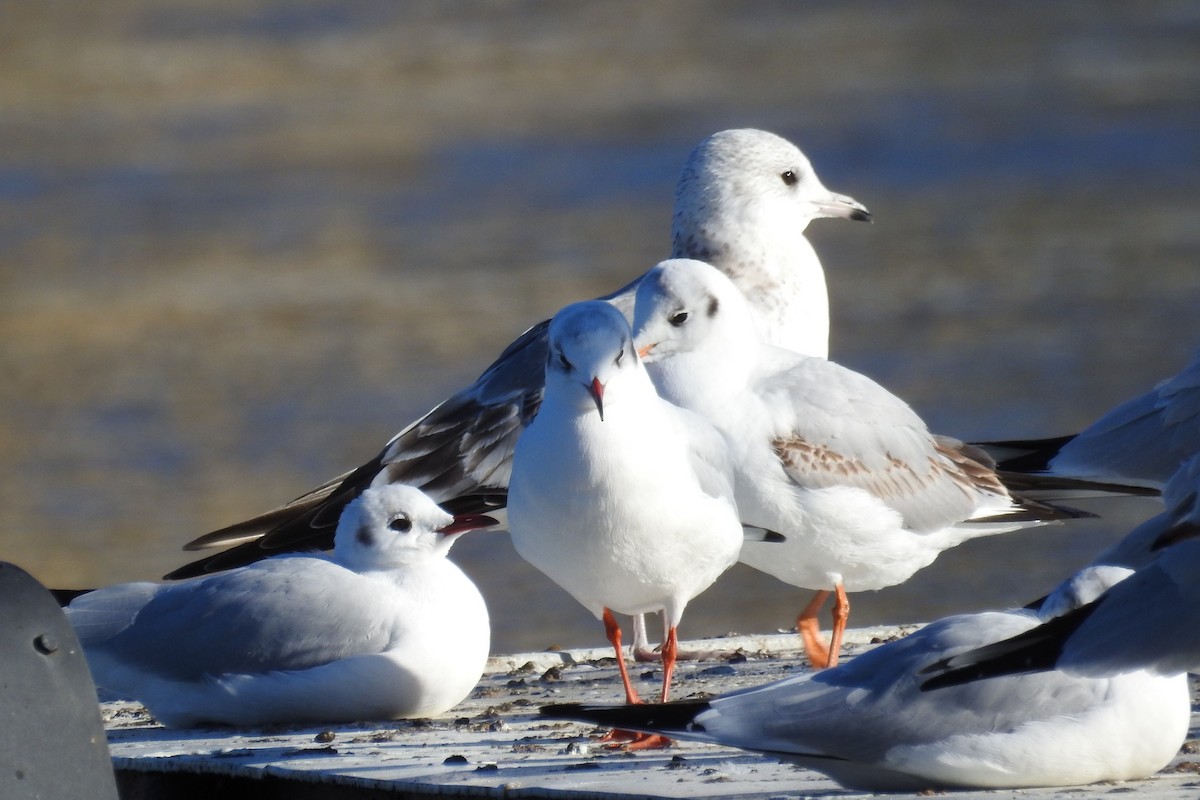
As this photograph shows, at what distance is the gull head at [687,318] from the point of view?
475 centimetres

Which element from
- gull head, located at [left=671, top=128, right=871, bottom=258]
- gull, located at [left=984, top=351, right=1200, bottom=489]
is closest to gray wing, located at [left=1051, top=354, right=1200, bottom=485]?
gull, located at [left=984, top=351, right=1200, bottom=489]

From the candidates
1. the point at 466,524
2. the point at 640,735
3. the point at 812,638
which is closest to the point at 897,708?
the point at 640,735

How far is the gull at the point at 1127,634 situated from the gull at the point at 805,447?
1.40 metres

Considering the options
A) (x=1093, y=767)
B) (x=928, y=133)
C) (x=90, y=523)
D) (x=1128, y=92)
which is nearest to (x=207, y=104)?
(x=928, y=133)

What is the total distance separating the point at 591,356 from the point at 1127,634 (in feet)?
4.01

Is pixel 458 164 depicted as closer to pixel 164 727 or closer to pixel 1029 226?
pixel 1029 226

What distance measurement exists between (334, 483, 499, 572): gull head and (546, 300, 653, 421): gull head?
397 millimetres

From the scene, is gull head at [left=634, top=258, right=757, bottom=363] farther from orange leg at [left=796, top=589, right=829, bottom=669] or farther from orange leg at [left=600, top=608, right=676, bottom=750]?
orange leg at [left=600, top=608, right=676, bottom=750]

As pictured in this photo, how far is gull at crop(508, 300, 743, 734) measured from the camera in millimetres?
4016

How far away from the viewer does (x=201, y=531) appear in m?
9.50

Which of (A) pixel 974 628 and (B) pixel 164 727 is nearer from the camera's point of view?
(A) pixel 974 628

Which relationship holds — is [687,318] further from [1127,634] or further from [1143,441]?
[1127,634]

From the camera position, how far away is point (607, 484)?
401 centimetres

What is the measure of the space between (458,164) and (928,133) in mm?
3829
